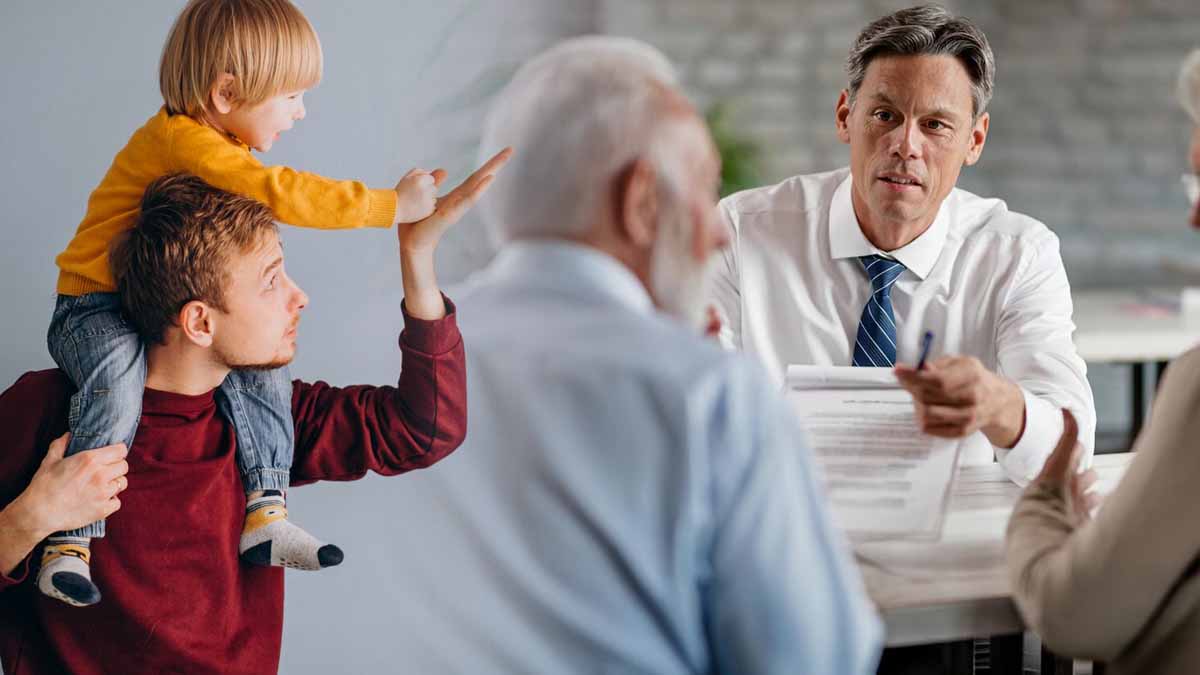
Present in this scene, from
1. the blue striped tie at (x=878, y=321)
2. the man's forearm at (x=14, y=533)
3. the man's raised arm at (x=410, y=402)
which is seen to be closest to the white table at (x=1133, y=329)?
the blue striped tie at (x=878, y=321)

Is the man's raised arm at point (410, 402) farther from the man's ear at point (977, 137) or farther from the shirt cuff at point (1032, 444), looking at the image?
the man's ear at point (977, 137)

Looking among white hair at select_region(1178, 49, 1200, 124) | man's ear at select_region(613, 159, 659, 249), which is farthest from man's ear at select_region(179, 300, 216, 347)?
white hair at select_region(1178, 49, 1200, 124)

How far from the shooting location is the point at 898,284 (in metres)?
2.42

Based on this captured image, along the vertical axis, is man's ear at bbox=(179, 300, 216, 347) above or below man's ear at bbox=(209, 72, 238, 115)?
below

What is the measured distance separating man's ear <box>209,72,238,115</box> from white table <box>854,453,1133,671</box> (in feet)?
3.72

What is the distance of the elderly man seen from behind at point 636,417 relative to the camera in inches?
49.3

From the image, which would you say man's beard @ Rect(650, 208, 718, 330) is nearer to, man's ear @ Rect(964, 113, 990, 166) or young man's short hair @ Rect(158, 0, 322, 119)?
young man's short hair @ Rect(158, 0, 322, 119)

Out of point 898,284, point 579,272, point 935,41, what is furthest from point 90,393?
point 935,41

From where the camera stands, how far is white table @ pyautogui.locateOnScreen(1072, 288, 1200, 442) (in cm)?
366

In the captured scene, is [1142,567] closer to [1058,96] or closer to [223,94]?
[223,94]

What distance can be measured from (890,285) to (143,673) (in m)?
1.57

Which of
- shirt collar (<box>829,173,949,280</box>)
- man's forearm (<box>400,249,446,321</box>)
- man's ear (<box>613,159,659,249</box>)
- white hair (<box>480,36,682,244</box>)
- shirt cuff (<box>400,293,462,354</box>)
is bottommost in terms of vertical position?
shirt collar (<box>829,173,949,280</box>)

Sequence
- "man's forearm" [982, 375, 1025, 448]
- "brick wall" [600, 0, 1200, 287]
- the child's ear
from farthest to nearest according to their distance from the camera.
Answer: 1. "brick wall" [600, 0, 1200, 287]
2. "man's forearm" [982, 375, 1025, 448]
3. the child's ear

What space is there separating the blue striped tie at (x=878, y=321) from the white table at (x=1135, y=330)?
53.4 inches
